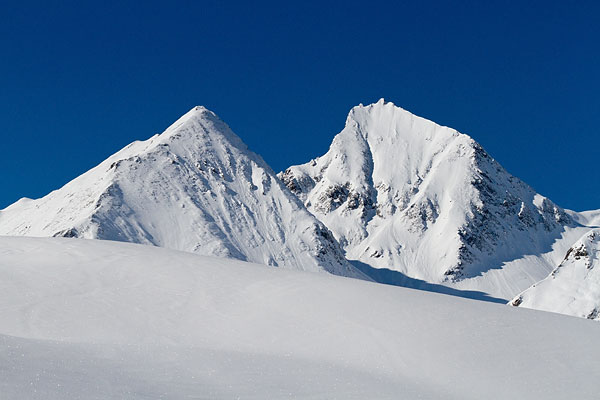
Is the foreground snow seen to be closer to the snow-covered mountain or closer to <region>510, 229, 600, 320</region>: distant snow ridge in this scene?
<region>510, 229, 600, 320</region>: distant snow ridge

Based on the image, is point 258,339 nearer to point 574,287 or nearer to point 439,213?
point 574,287

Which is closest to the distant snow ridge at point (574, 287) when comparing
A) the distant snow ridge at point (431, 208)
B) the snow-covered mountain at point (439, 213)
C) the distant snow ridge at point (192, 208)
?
the distant snow ridge at point (192, 208)

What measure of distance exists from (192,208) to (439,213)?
94.8 metres

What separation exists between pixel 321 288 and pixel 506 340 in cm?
496

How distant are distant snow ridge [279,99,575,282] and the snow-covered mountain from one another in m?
0.30

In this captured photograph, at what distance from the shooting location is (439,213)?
554 ft

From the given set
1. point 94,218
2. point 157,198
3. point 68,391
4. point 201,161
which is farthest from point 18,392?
point 201,161

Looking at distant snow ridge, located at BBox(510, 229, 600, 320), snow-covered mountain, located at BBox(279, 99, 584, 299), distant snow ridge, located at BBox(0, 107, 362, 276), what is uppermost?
snow-covered mountain, located at BBox(279, 99, 584, 299)

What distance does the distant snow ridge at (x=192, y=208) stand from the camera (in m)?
86.3

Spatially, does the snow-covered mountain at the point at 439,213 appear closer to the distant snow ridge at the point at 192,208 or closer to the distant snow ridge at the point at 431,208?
the distant snow ridge at the point at 431,208

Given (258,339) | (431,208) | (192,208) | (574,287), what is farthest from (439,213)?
(258,339)

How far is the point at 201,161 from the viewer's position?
109 m

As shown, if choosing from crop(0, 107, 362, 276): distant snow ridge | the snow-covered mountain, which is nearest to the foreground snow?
crop(0, 107, 362, 276): distant snow ridge

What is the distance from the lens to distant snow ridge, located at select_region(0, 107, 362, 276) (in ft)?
283
